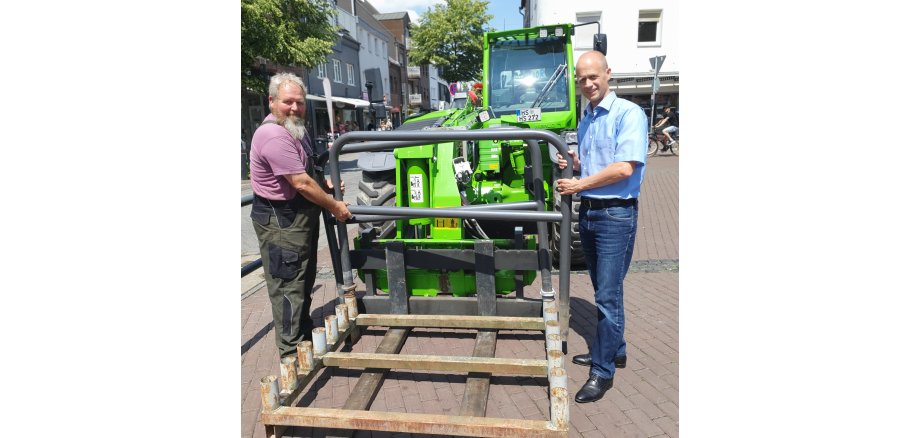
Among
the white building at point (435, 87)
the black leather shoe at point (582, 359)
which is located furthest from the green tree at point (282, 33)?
the white building at point (435, 87)

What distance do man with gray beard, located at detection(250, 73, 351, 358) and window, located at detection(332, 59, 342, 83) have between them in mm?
29067

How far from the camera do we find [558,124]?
19.5 feet

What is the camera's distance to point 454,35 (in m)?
31.7

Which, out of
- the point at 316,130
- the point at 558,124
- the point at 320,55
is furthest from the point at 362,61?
the point at 558,124

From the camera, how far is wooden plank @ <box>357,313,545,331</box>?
3438mm

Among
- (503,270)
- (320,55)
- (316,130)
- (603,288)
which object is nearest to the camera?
(603,288)

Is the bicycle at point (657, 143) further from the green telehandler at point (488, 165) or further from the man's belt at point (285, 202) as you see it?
the man's belt at point (285, 202)

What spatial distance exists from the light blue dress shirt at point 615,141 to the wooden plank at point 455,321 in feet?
3.50

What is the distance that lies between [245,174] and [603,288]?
16.0m

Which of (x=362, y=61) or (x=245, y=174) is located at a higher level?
(x=362, y=61)

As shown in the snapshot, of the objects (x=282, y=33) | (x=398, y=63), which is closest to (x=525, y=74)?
(x=282, y=33)

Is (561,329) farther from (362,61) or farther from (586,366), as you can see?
(362,61)

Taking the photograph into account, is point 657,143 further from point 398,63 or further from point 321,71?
point 398,63

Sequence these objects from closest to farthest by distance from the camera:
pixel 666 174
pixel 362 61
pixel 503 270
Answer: pixel 503 270 → pixel 666 174 → pixel 362 61
